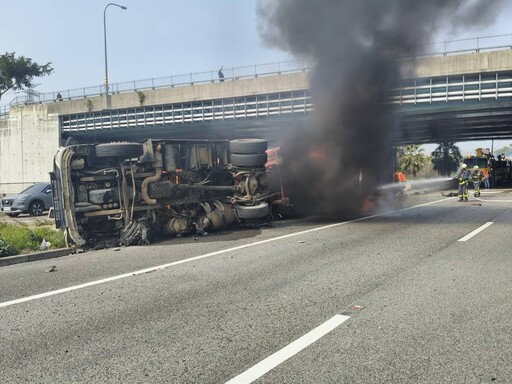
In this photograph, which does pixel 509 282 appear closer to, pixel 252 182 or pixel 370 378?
pixel 370 378

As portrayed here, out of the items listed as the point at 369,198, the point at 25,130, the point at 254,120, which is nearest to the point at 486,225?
the point at 369,198

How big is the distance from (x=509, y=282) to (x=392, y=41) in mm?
8600

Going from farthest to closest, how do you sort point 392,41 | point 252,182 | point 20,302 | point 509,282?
1. point 392,41
2. point 252,182
3. point 509,282
4. point 20,302

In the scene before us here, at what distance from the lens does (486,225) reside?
10.6 meters

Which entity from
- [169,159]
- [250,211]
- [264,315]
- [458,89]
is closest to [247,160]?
[250,211]

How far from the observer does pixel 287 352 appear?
346 centimetres

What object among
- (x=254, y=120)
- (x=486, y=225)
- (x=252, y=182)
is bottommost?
(x=486, y=225)

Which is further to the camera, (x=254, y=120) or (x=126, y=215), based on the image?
(x=254, y=120)

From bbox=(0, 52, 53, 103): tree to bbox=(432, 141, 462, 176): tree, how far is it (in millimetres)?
45557

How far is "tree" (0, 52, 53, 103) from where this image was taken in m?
44.1

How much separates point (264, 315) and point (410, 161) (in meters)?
49.8

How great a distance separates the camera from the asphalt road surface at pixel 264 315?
3.21 meters

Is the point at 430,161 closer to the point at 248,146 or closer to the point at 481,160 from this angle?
the point at 481,160

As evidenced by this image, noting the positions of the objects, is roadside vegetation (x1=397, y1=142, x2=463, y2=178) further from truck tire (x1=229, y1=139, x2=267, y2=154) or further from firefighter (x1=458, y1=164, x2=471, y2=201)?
truck tire (x1=229, y1=139, x2=267, y2=154)
